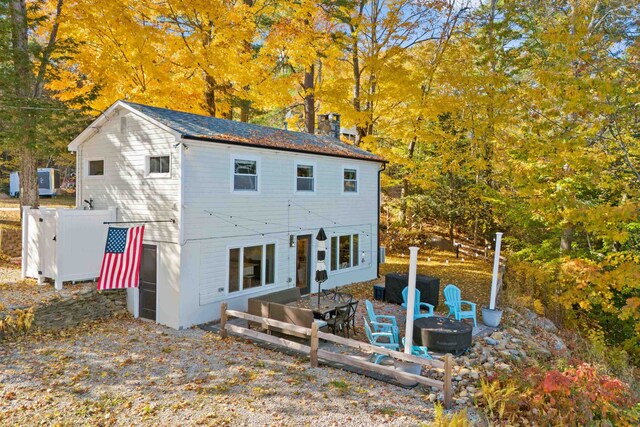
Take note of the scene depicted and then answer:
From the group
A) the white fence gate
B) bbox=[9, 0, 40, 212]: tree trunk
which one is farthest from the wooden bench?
bbox=[9, 0, 40, 212]: tree trunk

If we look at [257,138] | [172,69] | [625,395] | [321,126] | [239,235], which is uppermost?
[172,69]

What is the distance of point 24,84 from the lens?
51.3 ft

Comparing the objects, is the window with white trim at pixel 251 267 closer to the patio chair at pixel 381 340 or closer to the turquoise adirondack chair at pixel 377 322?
the turquoise adirondack chair at pixel 377 322

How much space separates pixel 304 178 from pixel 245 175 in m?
2.88

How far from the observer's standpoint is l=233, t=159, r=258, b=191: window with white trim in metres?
12.8

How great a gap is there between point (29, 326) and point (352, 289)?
10.7 metres

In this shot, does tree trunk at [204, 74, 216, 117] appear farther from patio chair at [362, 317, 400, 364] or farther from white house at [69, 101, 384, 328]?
patio chair at [362, 317, 400, 364]

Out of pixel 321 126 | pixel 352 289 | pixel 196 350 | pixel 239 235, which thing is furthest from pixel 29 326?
pixel 321 126

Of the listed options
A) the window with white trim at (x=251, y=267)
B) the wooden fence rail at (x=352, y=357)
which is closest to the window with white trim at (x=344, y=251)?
the window with white trim at (x=251, y=267)

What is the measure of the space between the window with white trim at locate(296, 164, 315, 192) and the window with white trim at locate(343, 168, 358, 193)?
2.16 m

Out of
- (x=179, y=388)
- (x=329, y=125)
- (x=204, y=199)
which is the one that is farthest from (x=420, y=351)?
(x=329, y=125)

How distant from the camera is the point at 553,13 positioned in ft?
65.4

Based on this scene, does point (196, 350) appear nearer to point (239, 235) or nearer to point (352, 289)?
point (239, 235)

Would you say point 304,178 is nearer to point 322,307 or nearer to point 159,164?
point 159,164
